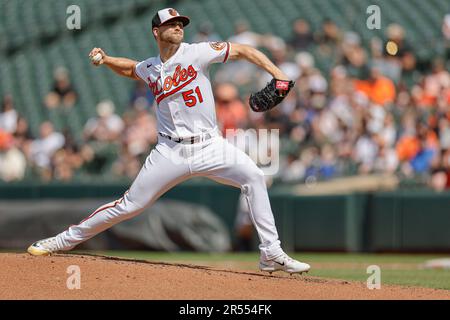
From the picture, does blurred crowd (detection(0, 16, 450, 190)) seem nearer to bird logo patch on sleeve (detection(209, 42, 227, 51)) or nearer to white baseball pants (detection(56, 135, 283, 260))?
white baseball pants (detection(56, 135, 283, 260))

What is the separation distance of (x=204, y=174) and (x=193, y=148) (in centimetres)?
21

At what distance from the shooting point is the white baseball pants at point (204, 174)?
695 centimetres

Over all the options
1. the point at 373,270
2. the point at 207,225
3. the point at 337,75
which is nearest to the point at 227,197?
the point at 207,225

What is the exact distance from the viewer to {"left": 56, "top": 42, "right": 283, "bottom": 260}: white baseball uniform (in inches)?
273

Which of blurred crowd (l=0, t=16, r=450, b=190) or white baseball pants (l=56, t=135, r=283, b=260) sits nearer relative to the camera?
white baseball pants (l=56, t=135, r=283, b=260)

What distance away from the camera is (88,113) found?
16344mm

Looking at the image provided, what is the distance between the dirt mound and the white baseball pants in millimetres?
397

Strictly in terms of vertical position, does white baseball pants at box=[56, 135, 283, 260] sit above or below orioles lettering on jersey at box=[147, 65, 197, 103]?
below

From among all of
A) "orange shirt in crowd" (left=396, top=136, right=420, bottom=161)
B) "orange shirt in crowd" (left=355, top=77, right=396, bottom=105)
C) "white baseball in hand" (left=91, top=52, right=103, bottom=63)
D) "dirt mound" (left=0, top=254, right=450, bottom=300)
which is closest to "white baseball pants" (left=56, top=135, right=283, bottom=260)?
"dirt mound" (left=0, top=254, right=450, bottom=300)

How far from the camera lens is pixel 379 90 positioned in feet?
44.4

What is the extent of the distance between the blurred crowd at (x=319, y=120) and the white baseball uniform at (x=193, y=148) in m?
5.71

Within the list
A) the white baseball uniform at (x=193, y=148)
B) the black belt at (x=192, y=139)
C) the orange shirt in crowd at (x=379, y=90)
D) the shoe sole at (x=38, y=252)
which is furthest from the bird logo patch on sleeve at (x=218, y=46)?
the orange shirt in crowd at (x=379, y=90)

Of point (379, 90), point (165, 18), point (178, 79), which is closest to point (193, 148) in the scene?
point (178, 79)
